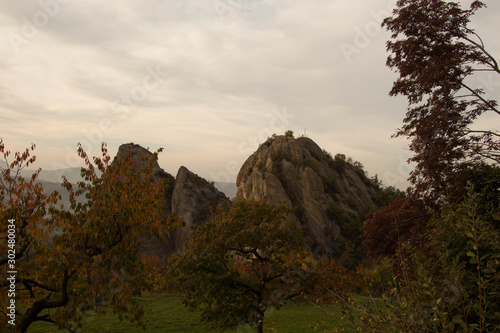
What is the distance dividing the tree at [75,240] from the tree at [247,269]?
139 inches

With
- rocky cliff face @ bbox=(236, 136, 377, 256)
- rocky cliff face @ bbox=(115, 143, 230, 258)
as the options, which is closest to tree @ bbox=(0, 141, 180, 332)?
rocky cliff face @ bbox=(236, 136, 377, 256)

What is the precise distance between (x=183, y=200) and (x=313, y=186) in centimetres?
1993

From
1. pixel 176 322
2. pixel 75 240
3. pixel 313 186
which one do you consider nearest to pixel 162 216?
pixel 313 186

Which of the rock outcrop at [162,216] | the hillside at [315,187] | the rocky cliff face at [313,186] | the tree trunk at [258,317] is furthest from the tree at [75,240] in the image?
the rocky cliff face at [313,186]

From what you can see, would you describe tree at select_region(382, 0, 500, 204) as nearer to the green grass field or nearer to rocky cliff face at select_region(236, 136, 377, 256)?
the green grass field

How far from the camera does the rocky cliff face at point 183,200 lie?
47.2 metres

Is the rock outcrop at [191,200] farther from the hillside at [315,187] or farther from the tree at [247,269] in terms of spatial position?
the tree at [247,269]

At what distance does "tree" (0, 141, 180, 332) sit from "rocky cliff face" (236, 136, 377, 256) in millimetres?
36574

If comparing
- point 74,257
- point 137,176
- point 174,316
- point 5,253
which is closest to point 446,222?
point 137,176

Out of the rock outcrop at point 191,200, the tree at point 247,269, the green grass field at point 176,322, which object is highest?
the rock outcrop at point 191,200

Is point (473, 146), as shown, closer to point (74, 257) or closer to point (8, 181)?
point (74, 257)

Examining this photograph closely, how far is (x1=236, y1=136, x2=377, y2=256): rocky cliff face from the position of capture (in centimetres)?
4860

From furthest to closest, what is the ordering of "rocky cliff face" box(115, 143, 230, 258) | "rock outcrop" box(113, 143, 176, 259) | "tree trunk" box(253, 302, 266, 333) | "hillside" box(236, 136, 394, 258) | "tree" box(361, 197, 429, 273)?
"hillside" box(236, 136, 394, 258) → "rocky cliff face" box(115, 143, 230, 258) → "rock outcrop" box(113, 143, 176, 259) → "tree" box(361, 197, 429, 273) → "tree trunk" box(253, 302, 266, 333)

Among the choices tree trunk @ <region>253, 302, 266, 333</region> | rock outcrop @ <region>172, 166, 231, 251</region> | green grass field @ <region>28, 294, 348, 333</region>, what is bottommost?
green grass field @ <region>28, 294, 348, 333</region>
